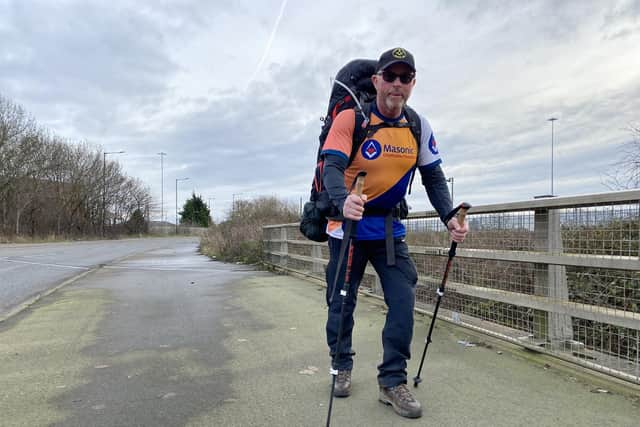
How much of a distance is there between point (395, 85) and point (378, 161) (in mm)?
444

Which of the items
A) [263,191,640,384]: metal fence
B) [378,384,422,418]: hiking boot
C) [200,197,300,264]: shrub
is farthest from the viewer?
[200,197,300,264]: shrub

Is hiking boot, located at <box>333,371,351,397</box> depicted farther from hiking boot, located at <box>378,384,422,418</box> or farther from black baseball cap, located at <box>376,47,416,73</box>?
black baseball cap, located at <box>376,47,416,73</box>

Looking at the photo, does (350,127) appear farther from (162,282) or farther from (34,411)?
(162,282)

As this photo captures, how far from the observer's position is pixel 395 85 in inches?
105

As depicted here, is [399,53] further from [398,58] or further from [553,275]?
[553,275]

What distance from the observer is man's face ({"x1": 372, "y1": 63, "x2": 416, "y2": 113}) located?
267 cm

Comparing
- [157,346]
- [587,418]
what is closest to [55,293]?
[157,346]

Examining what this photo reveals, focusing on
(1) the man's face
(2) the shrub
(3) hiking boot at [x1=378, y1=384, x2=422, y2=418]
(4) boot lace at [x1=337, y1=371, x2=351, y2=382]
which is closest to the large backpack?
(1) the man's face

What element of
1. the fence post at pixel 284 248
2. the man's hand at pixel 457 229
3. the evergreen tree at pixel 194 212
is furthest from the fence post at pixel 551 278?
the evergreen tree at pixel 194 212

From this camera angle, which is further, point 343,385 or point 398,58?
point 343,385

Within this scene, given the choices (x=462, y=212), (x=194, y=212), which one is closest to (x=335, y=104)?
(x=462, y=212)

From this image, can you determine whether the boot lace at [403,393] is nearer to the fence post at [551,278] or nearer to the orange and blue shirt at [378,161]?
the orange and blue shirt at [378,161]

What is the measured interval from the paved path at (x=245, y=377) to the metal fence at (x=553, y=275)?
0.75 ft

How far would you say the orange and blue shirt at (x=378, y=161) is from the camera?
268 centimetres
